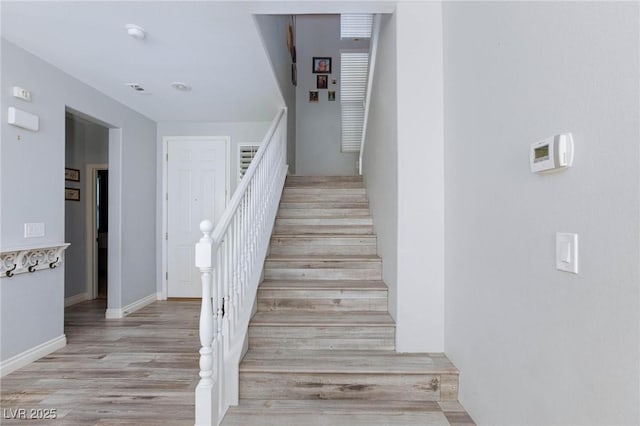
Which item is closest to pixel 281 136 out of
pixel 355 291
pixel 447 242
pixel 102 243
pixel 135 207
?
pixel 135 207

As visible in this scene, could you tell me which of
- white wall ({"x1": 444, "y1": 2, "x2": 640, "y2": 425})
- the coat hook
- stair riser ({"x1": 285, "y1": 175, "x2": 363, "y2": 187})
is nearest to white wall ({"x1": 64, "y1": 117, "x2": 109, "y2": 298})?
the coat hook

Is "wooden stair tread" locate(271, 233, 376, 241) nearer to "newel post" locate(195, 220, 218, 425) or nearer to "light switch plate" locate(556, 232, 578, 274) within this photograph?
"newel post" locate(195, 220, 218, 425)

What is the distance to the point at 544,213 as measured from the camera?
115 centimetres

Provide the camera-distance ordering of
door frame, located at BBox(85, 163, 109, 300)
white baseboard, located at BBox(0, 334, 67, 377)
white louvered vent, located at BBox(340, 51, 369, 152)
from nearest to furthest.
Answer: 1. white baseboard, located at BBox(0, 334, 67, 377)
2. white louvered vent, located at BBox(340, 51, 369, 152)
3. door frame, located at BBox(85, 163, 109, 300)

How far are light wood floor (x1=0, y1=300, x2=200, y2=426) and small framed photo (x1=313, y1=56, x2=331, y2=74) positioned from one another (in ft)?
16.8

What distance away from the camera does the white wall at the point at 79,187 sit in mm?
4562

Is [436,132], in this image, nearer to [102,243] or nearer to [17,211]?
[17,211]

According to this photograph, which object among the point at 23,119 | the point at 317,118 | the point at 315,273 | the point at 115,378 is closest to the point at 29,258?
the point at 23,119

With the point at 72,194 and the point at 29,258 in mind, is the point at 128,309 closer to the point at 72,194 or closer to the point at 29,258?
the point at 29,258

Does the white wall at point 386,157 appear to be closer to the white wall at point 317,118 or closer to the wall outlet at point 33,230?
the wall outlet at point 33,230

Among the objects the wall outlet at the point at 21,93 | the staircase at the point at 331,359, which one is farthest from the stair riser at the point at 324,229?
the wall outlet at the point at 21,93

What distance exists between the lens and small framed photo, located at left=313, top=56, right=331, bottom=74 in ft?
21.0

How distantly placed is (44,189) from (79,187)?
2257 mm

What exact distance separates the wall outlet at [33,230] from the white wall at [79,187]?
2.11 metres
